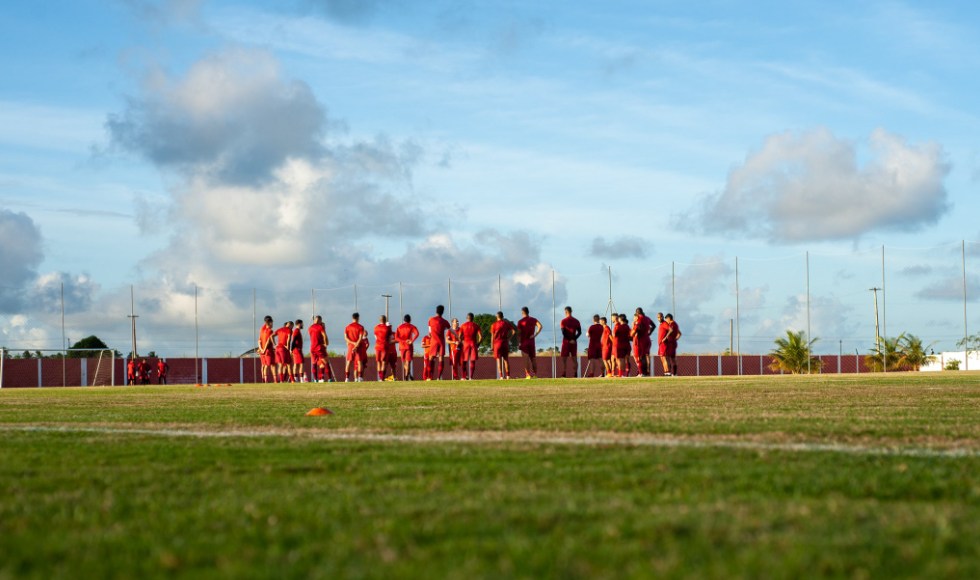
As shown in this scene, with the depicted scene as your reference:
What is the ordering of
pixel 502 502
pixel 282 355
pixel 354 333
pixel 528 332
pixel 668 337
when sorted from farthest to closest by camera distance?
pixel 282 355
pixel 668 337
pixel 354 333
pixel 528 332
pixel 502 502

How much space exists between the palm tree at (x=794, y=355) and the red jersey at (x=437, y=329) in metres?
18.2

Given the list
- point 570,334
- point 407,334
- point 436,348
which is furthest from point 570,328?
point 407,334

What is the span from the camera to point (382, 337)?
79.7ft

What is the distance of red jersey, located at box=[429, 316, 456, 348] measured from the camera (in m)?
23.9

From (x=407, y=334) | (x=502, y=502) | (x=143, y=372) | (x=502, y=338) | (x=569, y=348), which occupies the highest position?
(x=407, y=334)

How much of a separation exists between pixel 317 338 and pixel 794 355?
20.6 m

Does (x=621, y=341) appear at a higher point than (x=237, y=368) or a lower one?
higher

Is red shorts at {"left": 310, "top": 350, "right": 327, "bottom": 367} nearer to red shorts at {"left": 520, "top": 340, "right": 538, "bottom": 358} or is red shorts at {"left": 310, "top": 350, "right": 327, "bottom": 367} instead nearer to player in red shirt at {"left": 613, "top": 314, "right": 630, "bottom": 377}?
red shorts at {"left": 520, "top": 340, "right": 538, "bottom": 358}

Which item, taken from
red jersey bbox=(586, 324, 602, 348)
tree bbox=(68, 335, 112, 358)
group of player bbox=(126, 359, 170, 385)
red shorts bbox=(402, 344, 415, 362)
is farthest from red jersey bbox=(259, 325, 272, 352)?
tree bbox=(68, 335, 112, 358)

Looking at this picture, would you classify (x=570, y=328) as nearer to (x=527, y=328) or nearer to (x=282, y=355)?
(x=527, y=328)

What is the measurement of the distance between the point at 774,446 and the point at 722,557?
255 centimetres

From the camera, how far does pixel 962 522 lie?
261 centimetres

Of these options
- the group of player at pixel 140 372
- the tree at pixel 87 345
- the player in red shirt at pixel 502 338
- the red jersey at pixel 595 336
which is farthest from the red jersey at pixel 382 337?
the tree at pixel 87 345

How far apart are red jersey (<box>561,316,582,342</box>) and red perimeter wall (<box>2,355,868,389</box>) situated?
9556mm
